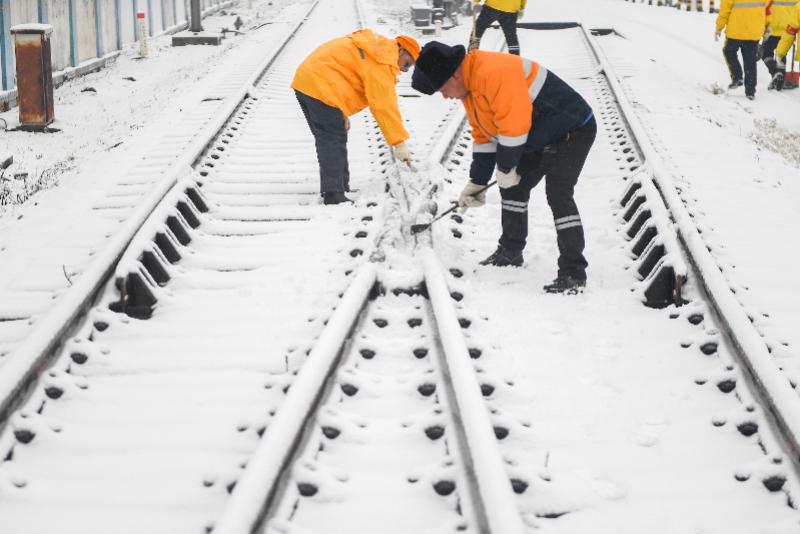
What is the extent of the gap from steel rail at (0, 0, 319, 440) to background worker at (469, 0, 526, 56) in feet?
21.5

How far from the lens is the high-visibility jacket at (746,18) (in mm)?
12367

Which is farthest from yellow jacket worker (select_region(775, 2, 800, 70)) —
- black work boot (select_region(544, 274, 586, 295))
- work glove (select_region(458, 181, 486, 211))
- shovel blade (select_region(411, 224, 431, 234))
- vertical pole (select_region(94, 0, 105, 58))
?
vertical pole (select_region(94, 0, 105, 58))

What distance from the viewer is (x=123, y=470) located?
133 inches

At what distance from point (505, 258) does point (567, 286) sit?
541 millimetres

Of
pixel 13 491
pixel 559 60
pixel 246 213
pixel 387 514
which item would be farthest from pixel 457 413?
pixel 559 60

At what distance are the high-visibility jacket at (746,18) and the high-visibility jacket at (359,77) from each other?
7739 millimetres

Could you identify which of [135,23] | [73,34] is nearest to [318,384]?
[73,34]

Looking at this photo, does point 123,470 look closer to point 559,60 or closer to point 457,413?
point 457,413

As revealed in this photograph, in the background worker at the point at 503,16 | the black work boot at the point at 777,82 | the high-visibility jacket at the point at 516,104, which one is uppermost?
the background worker at the point at 503,16

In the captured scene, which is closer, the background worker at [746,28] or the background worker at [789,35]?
the background worker at [746,28]

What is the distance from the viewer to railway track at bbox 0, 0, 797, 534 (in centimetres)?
314

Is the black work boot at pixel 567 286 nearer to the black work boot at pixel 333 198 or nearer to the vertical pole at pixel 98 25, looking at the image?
the black work boot at pixel 333 198

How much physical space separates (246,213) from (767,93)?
32.8 feet

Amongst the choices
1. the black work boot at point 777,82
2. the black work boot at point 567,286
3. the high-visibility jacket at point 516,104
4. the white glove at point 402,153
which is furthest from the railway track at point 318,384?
the black work boot at point 777,82
